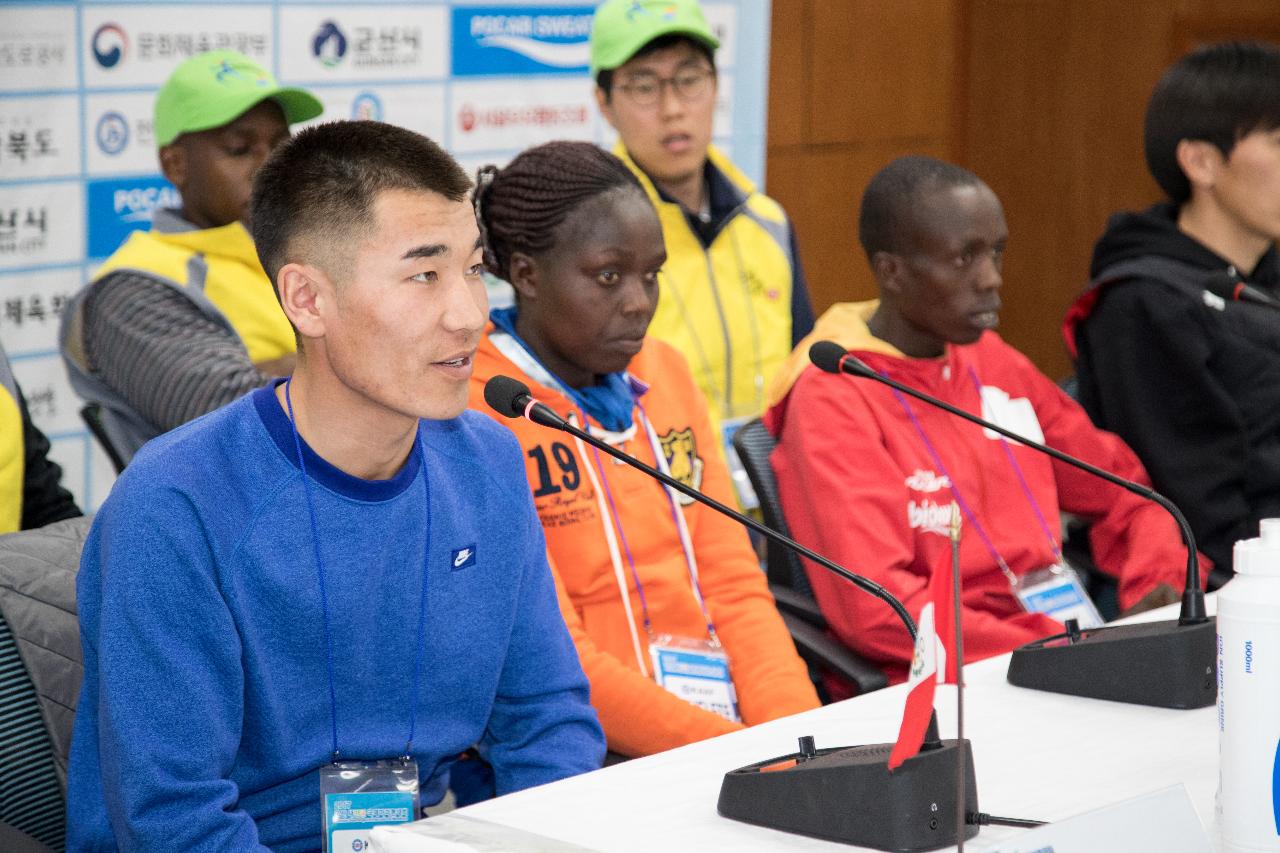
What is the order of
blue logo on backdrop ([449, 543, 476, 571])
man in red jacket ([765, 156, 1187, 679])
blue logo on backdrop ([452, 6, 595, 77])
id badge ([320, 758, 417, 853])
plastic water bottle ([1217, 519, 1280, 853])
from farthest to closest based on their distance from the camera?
blue logo on backdrop ([452, 6, 595, 77]), man in red jacket ([765, 156, 1187, 679]), blue logo on backdrop ([449, 543, 476, 571]), id badge ([320, 758, 417, 853]), plastic water bottle ([1217, 519, 1280, 853])

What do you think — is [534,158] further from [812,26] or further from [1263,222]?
[812,26]

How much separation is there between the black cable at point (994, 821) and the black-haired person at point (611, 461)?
2.83 ft

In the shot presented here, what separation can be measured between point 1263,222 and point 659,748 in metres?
1.78

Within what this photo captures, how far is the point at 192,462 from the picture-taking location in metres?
1.63

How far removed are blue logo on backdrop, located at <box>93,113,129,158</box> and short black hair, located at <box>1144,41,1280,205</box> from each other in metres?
2.15

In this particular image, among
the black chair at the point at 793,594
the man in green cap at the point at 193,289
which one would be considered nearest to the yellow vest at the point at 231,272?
the man in green cap at the point at 193,289

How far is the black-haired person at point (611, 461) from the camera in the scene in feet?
7.66

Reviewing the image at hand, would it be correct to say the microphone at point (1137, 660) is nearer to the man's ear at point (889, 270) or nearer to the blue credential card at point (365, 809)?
the blue credential card at point (365, 809)

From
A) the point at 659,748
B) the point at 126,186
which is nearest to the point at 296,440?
the point at 659,748

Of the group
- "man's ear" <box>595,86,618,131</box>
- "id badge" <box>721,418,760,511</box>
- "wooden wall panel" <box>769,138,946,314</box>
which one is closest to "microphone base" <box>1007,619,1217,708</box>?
"id badge" <box>721,418,760,511</box>

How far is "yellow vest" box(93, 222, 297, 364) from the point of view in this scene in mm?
2834

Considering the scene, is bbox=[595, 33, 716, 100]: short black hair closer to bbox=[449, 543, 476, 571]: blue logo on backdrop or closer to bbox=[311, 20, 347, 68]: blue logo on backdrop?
bbox=[311, 20, 347, 68]: blue logo on backdrop

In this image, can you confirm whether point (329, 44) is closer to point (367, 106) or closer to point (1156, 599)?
point (367, 106)

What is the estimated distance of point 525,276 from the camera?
8.00 ft
